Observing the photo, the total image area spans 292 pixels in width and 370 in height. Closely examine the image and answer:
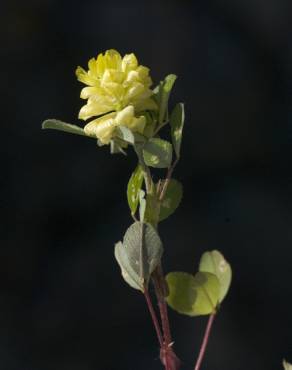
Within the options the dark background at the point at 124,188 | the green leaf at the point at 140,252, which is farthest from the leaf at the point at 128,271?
the dark background at the point at 124,188

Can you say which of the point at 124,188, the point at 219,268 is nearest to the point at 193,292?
the point at 219,268

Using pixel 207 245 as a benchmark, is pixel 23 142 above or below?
above

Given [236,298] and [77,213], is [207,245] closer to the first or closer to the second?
[236,298]

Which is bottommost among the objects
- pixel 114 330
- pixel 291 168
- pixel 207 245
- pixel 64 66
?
pixel 114 330

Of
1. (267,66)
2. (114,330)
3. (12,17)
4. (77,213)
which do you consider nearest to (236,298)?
(114,330)

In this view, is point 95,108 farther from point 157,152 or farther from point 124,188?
point 124,188

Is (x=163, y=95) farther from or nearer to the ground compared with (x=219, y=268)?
farther from the ground
